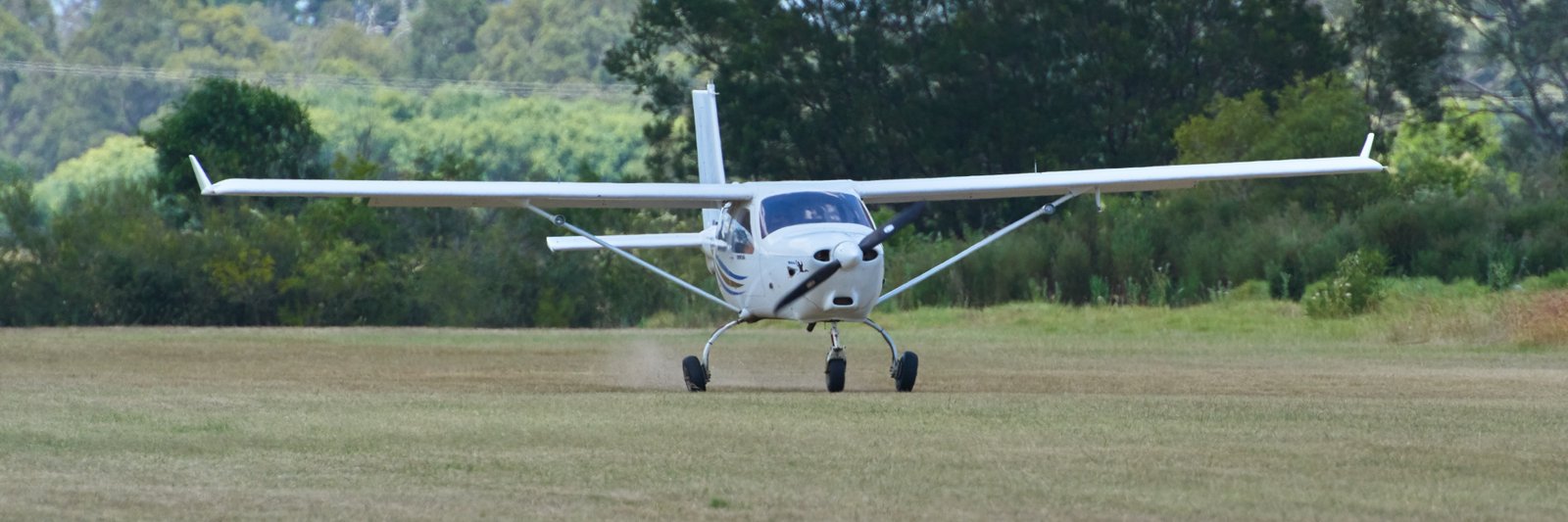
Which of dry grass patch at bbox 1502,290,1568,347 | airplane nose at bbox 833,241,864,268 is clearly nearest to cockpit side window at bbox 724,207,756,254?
airplane nose at bbox 833,241,864,268

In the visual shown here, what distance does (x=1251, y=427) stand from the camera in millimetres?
11820

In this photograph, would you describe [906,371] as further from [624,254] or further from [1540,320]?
[1540,320]

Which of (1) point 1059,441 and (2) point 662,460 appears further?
(1) point 1059,441

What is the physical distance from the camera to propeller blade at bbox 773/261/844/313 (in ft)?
51.2

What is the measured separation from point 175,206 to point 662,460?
122 ft

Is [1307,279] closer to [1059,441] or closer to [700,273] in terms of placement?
[700,273]

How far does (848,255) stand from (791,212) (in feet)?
4.02

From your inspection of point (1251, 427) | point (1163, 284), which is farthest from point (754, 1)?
point (1251, 427)

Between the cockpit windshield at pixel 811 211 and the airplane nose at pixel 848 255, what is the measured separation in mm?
682

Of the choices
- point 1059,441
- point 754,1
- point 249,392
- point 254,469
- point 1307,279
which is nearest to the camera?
point 254,469

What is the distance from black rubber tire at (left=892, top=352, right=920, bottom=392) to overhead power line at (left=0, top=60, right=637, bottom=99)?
105810 mm

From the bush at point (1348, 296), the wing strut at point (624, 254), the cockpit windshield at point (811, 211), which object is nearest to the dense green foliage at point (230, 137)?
the bush at point (1348, 296)

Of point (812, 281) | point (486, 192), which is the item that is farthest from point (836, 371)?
point (486, 192)

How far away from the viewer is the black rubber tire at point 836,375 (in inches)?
644
